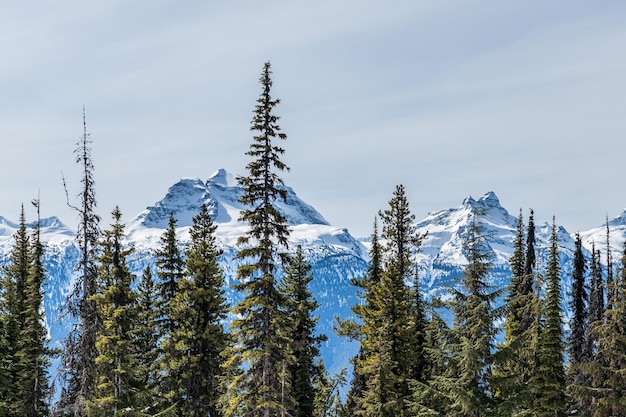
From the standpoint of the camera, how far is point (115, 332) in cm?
3244

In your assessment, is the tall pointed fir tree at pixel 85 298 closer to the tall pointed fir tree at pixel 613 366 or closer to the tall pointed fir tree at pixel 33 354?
the tall pointed fir tree at pixel 33 354

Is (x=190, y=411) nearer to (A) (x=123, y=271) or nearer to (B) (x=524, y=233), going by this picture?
(A) (x=123, y=271)

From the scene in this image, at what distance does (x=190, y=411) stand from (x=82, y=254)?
14.8 m

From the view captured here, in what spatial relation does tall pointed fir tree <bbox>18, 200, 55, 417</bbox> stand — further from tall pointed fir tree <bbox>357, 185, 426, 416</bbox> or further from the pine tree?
tall pointed fir tree <bbox>357, 185, 426, 416</bbox>

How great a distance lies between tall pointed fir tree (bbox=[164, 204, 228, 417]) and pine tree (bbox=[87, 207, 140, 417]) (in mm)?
6293

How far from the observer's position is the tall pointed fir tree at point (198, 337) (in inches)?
1556

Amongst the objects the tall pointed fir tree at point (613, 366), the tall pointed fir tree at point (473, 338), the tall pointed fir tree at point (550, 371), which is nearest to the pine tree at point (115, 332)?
the tall pointed fir tree at point (473, 338)

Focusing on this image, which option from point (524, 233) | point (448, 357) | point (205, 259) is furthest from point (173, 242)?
point (524, 233)

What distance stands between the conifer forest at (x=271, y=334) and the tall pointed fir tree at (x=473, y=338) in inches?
3.4

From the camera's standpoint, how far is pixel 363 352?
1807 inches

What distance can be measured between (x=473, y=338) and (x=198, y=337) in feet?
59.1

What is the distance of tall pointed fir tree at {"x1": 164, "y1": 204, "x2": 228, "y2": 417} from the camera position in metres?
39.5

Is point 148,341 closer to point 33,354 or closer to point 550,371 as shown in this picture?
point 33,354

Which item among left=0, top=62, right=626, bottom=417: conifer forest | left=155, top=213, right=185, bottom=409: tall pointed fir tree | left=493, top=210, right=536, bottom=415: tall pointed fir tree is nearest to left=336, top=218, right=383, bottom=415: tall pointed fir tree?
left=0, top=62, right=626, bottom=417: conifer forest
